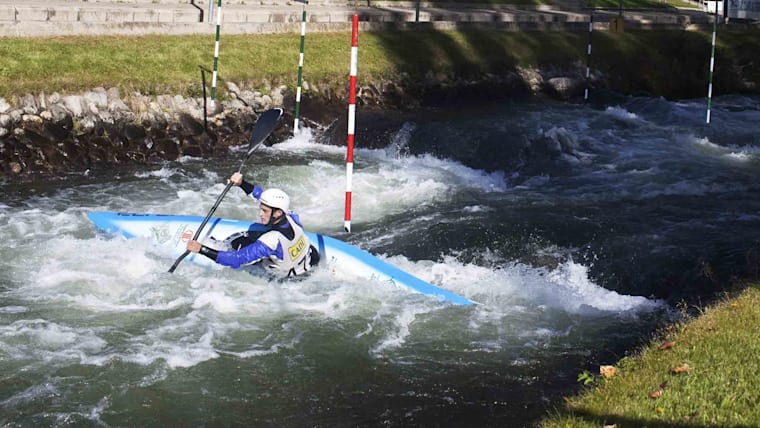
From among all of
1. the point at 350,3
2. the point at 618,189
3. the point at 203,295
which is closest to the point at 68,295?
the point at 203,295

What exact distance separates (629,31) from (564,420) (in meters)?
15.9

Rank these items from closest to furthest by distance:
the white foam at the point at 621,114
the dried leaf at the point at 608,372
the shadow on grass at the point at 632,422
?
the shadow on grass at the point at 632,422 < the dried leaf at the point at 608,372 < the white foam at the point at 621,114

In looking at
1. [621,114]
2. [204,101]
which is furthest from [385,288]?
[621,114]

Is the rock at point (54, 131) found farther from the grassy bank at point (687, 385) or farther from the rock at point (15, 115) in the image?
the grassy bank at point (687, 385)

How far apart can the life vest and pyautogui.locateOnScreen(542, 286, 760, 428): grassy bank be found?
2.66 m

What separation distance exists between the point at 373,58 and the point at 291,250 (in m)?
8.48

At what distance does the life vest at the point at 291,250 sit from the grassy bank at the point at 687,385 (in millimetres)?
2659

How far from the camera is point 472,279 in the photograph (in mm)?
7934

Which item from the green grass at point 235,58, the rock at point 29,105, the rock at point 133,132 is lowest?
the rock at point 133,132

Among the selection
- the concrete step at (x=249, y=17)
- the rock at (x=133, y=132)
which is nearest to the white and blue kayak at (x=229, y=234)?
the rock at (x=133, y=132)

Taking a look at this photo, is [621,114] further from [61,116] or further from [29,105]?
[29,105]

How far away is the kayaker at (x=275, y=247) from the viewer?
724 cm

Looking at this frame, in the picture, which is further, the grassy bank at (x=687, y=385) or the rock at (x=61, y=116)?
the rock at (x=61, y=116)

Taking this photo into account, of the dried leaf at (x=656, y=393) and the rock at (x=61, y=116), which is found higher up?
the rock at (x=61, y=116)
